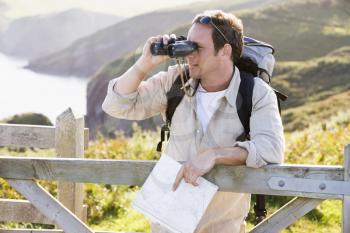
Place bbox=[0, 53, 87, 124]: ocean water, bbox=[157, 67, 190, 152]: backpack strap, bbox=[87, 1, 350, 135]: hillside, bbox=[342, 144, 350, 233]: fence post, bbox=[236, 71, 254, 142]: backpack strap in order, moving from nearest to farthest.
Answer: bbox=[342, 144, 350, 233]: fence post, bbox=[236, 71, 254, 142]: backpack strap, bbox=[157, 67, 190, 152]: backpack strap, bbox=[87, 1, 350, 135]: hillside, bbox=[0, 53, 87, 124]: ocean water

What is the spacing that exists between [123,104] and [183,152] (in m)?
0.48

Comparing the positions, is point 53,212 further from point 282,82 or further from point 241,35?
point 282,82

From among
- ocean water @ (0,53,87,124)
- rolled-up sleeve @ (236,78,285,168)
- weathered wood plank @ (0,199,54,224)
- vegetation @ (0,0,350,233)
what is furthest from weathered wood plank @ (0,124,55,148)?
ocean water @ (0,53,87,124)

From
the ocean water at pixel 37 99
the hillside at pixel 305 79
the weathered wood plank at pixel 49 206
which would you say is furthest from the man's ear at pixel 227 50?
the ocean water at pixel 37 99

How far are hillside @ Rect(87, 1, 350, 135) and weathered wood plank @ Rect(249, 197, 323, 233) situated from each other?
24969mm

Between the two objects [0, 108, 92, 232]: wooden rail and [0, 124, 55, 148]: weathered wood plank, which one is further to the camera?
[0, 124, 55, 148]: weathered wood plank

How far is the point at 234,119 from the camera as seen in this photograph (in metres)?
3.47

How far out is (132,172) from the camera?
3381mm

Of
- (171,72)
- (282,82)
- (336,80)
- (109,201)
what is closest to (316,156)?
(109,201)

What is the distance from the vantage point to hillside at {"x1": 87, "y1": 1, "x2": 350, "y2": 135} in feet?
125

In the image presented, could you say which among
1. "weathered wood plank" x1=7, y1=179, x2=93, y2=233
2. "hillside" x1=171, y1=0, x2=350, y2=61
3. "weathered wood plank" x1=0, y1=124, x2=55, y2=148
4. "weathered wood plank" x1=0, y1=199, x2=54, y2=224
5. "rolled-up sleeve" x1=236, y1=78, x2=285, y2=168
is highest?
"rolled-up sleeve" x1=236, y1=78, x2=285, y2=168

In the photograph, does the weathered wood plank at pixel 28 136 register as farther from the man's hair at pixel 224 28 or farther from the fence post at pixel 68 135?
the man's hair at pixel 224 28

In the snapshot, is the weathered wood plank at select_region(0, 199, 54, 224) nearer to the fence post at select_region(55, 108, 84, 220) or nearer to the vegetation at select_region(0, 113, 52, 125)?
the fence post at select_region(55, 108, 84, 220)

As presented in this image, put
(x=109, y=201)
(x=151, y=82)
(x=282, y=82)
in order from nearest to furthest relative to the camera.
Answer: (x=151, y=82), (x=109, y=201), (x=282, y=82)
